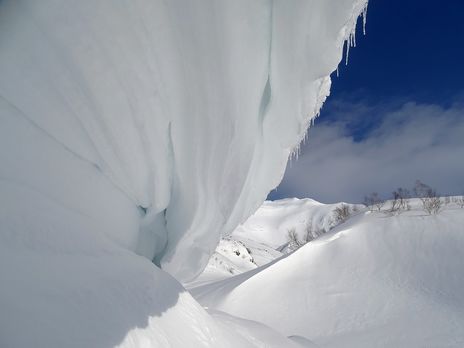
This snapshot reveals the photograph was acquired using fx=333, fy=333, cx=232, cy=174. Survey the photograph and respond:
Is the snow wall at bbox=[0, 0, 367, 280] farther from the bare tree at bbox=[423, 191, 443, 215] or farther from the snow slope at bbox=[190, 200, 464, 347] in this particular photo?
the bare tree at bbox=[423, 191, 443, 215]

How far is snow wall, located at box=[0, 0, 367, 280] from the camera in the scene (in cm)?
175

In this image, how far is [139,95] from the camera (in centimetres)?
204

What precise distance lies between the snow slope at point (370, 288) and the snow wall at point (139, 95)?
13.6 feet

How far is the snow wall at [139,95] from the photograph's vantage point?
5.74 feet

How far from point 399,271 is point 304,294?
7.29 ft

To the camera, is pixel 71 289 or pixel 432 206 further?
pixel 432 206

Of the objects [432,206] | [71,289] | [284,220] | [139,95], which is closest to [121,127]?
[139,95]

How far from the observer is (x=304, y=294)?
741 centimetres

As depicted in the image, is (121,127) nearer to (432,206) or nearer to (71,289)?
(71,289)

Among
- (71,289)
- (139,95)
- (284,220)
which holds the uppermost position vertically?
(284,220)

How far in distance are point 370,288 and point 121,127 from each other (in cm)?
673

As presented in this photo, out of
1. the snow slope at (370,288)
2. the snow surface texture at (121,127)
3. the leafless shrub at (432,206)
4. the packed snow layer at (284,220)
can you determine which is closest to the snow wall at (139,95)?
the snow surface texture at (121,127)

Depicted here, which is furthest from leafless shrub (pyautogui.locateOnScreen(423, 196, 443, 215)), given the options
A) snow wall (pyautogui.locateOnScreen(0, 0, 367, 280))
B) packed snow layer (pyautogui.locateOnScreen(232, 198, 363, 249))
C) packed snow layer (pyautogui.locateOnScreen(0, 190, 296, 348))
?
packed snow layer (pyautogui.locateOnScreen(232, 198, 363, 249))

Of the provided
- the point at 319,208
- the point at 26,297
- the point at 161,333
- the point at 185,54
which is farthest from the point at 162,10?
the point at 319,208
